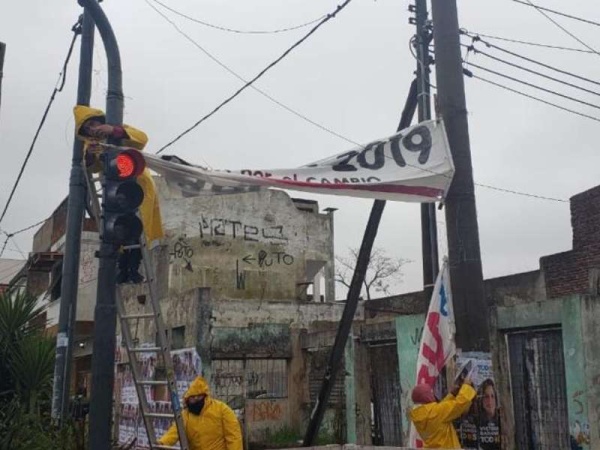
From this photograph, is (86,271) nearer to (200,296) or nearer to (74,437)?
(200,296)

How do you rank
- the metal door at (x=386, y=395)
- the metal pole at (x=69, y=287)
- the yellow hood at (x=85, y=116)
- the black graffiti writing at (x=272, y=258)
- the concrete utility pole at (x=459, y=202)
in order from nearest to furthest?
the concrete utility pole at (x=459, y=202)
the yellow hood at (x=85, y=116)
the metal pole at (x=69, y=287)
the metal door at (x=386, y=395)
the black graffiti writing at (x=272, y=258)

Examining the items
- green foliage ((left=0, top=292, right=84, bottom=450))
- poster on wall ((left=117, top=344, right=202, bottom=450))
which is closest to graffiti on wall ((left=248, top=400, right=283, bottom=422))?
poster on wall ((left=117, top=344, right=202, bottom=450))

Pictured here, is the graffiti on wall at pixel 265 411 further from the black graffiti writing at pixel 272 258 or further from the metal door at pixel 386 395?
the black graffiti writing at pixel 272 258

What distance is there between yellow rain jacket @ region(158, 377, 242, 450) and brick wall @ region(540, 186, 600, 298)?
1419 cm

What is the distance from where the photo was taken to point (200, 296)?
1914 cm

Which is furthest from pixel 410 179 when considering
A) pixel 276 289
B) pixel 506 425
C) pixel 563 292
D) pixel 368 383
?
pixel 276 289

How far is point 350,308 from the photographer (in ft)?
31.3

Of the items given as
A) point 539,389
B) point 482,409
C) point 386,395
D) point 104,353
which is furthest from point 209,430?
point 386,395

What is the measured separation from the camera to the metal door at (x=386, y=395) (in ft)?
45.7

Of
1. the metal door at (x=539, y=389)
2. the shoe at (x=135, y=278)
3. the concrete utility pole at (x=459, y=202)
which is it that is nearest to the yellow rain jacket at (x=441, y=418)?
the concrete utility pole at (x=459, y=202)

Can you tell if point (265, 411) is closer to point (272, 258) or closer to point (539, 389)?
point (539, 389)

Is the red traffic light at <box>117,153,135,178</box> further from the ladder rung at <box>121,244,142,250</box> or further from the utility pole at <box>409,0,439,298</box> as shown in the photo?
the utility pole at <box>409,0,439,298</box>

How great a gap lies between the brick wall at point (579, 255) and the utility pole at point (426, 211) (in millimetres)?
9512

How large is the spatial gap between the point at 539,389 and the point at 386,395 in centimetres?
423
